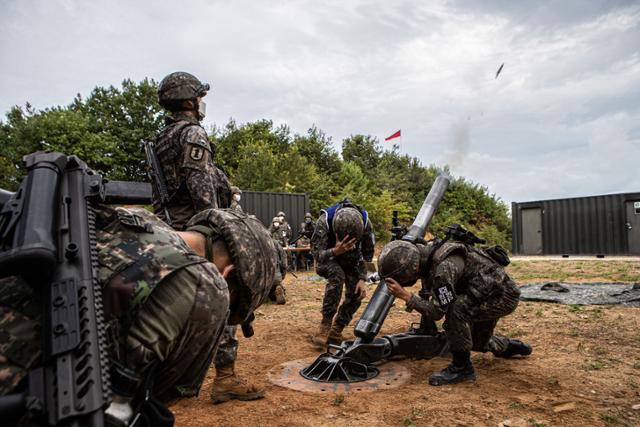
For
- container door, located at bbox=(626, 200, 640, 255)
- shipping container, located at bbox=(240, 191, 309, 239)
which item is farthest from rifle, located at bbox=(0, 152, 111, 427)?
container door, located at bbox=(626, 200, 640, 255)

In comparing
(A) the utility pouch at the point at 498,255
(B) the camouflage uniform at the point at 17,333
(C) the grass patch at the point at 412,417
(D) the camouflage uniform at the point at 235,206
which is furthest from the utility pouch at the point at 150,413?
(A) the utility pouch at the point at 498,255

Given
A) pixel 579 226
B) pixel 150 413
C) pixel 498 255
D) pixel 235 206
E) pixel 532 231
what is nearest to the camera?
pixel 150 413

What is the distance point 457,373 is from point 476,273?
2.90 ft

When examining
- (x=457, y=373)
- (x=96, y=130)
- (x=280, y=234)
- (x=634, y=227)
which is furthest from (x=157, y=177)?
(x=96, y=130)

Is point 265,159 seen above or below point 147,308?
above

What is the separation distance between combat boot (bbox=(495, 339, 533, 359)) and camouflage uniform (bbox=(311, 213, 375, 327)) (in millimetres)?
1783

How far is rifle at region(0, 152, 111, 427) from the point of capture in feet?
3.82

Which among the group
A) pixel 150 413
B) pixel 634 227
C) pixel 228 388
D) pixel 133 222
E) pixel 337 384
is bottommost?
pixel 337 384

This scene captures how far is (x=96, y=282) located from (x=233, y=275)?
58 cm

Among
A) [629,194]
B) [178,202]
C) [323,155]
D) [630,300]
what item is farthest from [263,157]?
[178,202]

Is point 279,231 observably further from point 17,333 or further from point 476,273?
point 17,333

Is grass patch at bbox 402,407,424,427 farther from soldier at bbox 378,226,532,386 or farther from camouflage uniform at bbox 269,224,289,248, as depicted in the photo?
camouflage uniform at bbox 269,224,289,248

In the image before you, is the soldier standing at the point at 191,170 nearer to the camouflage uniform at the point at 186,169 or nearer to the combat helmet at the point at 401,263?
the camouflage uniform at the point at 186,169

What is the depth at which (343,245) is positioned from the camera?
556 cm
